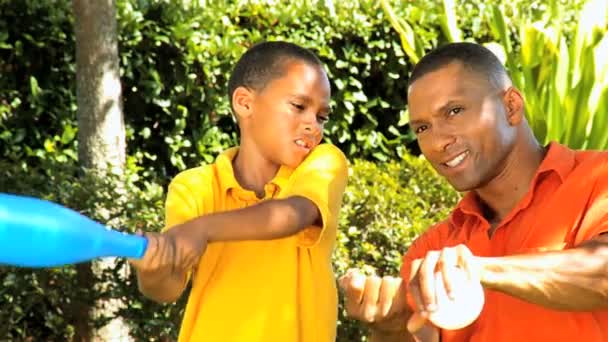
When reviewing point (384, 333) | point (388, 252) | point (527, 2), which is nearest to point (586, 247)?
point (384, 333)

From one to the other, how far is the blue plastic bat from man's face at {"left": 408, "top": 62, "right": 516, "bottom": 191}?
1002mm

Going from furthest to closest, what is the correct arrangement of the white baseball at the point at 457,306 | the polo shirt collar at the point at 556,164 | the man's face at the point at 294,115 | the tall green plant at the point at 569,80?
1. the tall green plant at the point at 569,80
2. the man's face at the point at 294,115
3. the polo shirt collar at the point at 556,164
4. the white baseball at the point at 457,306

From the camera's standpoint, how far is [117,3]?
28.0ft

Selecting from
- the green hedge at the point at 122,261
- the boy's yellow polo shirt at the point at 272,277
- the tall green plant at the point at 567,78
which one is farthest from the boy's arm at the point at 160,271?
the tall green plant at the point at 567,78

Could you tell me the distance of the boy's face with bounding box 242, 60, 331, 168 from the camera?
4215mm

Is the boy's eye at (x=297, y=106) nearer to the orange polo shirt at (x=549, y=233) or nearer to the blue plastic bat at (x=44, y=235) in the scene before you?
the orange polo shirt at (x=549, y=233)

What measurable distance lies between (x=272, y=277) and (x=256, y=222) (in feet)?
1.33

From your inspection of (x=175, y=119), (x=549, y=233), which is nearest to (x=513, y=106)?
(x=549, y=233)

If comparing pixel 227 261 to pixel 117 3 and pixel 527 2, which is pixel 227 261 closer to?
pixel 117 3

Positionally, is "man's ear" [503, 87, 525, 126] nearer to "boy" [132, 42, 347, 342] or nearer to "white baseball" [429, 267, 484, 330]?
"boy" [132, 42, 347, 342]

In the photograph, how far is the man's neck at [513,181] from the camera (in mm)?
3629

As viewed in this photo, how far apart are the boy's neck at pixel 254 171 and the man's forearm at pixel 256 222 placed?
1.15ft

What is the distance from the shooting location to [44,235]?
9.43 feet

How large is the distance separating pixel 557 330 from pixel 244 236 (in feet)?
3.08
